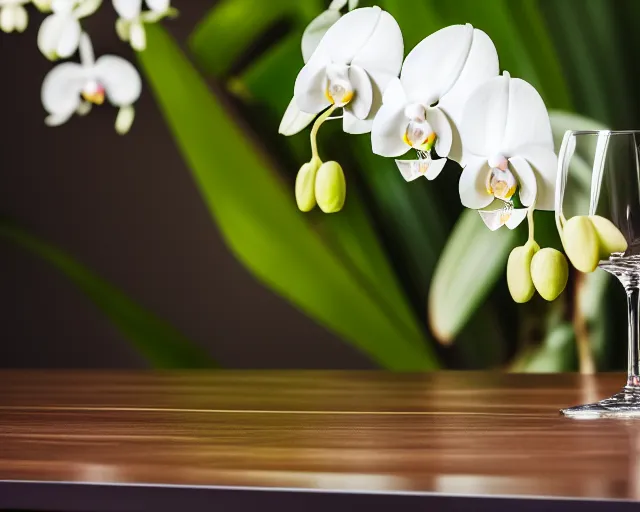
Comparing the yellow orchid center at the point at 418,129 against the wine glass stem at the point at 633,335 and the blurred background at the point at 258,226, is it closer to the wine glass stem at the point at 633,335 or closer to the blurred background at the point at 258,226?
the wine glass stem at the point at 633,335

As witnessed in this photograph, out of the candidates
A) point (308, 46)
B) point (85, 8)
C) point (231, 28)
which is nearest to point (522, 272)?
point (308, 46)

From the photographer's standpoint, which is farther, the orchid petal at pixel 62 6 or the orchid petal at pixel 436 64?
the orchid petal at pixel 62 6

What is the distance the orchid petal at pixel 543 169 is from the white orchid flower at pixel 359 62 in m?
0.18

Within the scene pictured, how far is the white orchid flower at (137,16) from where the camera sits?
129 cm

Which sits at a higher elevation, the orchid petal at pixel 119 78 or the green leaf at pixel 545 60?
the orchid petal at pixel 119 78

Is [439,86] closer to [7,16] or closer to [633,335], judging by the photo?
[633,335]

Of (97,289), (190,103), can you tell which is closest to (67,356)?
(97,289)

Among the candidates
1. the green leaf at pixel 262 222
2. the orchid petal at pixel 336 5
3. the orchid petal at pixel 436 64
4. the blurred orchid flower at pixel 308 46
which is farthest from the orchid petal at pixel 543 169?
the green leaf at pixel 262 222

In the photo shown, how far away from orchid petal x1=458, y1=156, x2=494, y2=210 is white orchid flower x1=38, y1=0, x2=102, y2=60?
0.69m

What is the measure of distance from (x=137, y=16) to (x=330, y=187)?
0.55 metres

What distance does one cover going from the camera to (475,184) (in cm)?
81

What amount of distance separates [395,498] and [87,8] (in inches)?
38.5

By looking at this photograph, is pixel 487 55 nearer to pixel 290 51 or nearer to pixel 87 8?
pixel 290 51

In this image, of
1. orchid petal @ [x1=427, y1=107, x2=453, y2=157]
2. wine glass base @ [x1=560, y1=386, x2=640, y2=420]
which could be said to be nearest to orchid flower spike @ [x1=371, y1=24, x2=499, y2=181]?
orchid petal @ [x1=427, y1=107, x2=453, y2=157]
